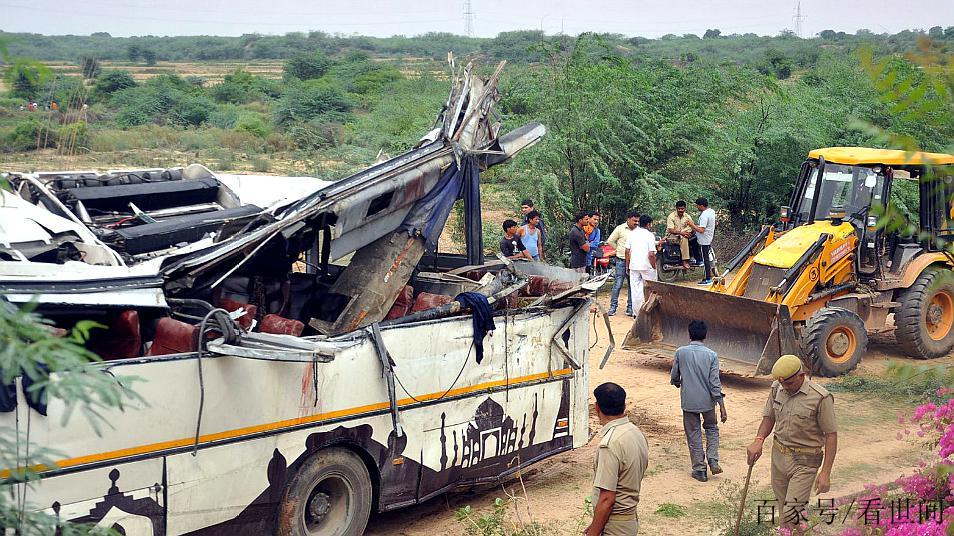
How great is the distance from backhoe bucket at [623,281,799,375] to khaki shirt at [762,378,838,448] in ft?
15.4

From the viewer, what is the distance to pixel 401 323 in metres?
7.61

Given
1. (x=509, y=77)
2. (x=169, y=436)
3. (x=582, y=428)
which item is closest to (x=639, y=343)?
(x=582, y=428)

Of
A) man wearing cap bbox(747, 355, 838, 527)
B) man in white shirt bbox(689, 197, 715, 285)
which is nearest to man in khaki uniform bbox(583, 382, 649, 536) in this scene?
man wearing cap bbox(747, 355, 838, 527)

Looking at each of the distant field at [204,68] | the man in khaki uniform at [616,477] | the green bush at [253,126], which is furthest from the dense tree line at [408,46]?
the man in khaki uniform at [616,477]

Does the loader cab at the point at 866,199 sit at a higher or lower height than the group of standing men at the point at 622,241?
higher

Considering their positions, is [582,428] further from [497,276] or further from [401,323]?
[401,323]

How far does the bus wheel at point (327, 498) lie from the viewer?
701 centimetres

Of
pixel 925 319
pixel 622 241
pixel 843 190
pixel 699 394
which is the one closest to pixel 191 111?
pixel 622 241

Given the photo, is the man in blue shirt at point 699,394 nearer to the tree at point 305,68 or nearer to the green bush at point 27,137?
the green bush at point 27,137

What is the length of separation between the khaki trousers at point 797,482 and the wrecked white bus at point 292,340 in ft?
7.72

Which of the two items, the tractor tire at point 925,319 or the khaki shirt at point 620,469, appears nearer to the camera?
the khaki shirt at point 620,469

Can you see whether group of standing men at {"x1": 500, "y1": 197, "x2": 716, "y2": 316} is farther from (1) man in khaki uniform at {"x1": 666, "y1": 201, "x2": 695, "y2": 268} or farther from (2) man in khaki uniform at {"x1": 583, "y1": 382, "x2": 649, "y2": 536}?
(2) man in khaki uniform at {"x1": 583, "y1": 382, "x2": 649, "y2": 536}

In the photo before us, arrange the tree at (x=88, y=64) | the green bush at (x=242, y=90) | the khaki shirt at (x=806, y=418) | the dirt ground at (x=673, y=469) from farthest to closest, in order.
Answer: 1. the green bush at (x=242, y=90)
2. the tree at (x=88, y=64)
3. the dirt ground at (x=673, y=469)
4. the khaki shirt at (x=806, y=418)

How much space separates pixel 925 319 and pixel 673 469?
235 inches
